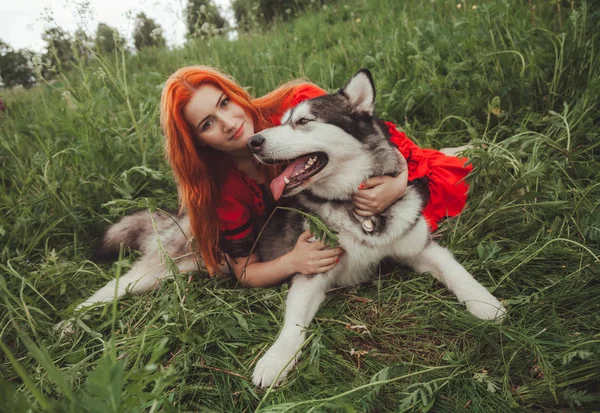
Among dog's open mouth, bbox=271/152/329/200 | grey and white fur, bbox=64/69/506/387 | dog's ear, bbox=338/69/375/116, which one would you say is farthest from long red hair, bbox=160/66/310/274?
dog's ear, bbox=338/69/375/116

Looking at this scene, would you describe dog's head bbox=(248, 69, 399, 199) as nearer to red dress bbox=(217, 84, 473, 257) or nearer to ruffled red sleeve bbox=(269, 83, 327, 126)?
red dress bbox=(217, 84, 473, 257)

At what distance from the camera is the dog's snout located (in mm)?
1791

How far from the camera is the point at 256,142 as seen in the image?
1.80 metres

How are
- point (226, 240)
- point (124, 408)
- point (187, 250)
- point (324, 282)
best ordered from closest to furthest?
point (124, 408) < point (324, 282) < point (226, 240) < point (187, 250)

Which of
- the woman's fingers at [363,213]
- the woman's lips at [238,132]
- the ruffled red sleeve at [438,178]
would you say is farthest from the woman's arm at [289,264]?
the ruffled red sleeve at [438,178]

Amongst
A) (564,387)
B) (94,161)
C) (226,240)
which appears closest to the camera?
(564,387)

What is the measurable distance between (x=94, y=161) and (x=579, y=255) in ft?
10.7

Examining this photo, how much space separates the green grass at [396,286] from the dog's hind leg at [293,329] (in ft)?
0.18

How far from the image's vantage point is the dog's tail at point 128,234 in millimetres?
Answer: 2436

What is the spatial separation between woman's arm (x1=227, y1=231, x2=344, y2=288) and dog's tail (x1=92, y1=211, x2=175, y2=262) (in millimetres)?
734

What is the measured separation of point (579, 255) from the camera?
1691 millimetres

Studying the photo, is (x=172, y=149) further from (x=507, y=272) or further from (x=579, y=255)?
(x=579, y=255)

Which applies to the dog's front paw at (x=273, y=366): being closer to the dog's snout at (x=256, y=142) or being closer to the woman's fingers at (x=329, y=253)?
the woman's fingers at (x=329, y=253)

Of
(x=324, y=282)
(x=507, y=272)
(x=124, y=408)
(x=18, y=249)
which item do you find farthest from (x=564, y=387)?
(x=18, y=249)
